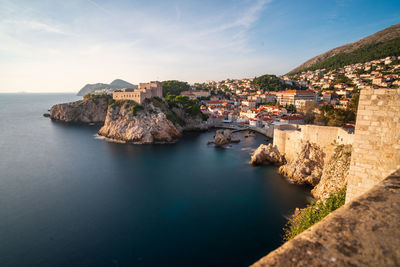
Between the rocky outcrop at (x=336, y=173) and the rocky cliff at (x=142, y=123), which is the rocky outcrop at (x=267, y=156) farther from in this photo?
the rocky cliff at (x=142, y=123)

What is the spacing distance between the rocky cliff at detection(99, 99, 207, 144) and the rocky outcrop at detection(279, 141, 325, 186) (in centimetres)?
1834

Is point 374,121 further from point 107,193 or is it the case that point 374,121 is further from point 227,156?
point 227,156

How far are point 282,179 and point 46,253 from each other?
15.2 m

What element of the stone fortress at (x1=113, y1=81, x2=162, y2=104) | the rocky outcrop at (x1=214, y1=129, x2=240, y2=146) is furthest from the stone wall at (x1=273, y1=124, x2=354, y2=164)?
the stone fortress at (x1=113, y1=81, x2=162, y2=104)

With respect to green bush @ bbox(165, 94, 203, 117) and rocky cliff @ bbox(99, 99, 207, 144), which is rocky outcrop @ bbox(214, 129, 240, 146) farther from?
green bush @ bbox(165, 94, 203, 117)

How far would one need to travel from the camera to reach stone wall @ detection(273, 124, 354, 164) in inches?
509

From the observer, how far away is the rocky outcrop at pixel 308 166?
14227 mm

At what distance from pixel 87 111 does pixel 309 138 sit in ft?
148

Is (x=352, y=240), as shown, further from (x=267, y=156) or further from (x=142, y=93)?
(x=142, y=93)

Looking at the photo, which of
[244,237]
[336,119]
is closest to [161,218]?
[244,237]

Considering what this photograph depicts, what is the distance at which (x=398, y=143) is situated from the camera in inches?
118

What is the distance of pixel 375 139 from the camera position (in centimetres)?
317

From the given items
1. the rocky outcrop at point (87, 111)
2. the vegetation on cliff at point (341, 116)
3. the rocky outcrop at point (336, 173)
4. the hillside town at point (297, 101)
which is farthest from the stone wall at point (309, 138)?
the rocky outcrop at point (87, 111)

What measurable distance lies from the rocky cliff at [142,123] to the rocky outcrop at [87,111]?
540 inches
